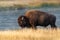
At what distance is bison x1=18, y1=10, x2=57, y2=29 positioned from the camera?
547 cm

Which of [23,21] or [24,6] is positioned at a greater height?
[24,6]

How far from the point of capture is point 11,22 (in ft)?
22.8

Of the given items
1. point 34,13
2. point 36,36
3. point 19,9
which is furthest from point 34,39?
point 19,9

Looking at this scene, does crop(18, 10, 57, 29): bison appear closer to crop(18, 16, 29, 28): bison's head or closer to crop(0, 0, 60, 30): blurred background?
crop(18, 16, 29, 28): bison's head

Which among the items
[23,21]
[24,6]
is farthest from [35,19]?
[24,6]

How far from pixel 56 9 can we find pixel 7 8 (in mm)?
1440

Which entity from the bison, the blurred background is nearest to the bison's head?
the bison

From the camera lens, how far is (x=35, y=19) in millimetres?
5488

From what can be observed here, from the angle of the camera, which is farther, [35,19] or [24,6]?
[24,6]

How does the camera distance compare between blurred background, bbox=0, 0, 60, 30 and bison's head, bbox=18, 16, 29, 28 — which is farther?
blurred background, bbox=0, 0, 60, 30

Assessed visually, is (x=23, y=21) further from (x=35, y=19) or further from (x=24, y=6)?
(x=24, y=6)

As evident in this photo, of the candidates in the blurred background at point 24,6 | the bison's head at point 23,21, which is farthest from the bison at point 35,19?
the blurred background at point 24,6

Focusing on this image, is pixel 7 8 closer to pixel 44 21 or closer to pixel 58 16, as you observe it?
pixel 58 16

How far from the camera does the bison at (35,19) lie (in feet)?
17.9
